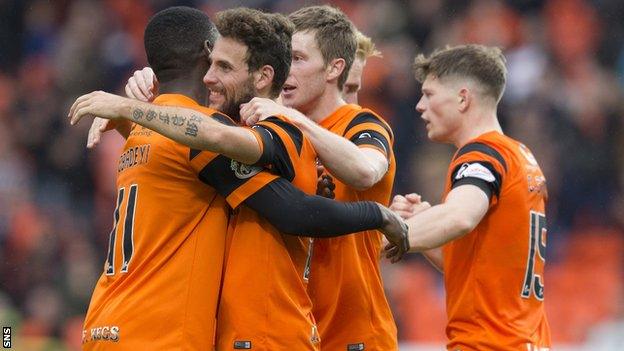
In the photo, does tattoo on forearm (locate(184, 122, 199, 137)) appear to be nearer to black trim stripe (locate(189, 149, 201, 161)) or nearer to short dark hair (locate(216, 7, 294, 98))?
black trim stripe (locate(189, 149, 201, 161))

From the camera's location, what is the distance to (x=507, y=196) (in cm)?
596

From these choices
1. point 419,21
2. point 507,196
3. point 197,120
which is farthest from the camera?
point 419,21

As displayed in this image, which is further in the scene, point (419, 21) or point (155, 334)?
point (419, 21)

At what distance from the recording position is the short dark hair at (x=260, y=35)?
5.18 meters

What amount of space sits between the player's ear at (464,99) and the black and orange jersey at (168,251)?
1.84m

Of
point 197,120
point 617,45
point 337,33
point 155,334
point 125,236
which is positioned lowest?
point 155,334

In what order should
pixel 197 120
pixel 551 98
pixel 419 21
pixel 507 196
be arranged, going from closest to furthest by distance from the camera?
pixel 197 120 < pixel 507 196 < pixel 551 98 < pixel 419 21

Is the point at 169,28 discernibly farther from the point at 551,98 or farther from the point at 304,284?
the point at 551,98

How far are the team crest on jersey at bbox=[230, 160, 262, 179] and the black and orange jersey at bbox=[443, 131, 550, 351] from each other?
54.4 inches

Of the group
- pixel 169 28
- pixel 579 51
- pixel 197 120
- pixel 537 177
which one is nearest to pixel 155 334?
pixel 197 120

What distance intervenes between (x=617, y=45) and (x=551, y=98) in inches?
50.6

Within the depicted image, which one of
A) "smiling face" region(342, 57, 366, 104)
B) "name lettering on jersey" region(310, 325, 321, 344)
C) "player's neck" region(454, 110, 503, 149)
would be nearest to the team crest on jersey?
"name lettering on jersey" region(310, 325, 321, 344)

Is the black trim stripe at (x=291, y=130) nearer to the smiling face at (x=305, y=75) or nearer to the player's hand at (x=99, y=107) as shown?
the player's hand at (x=99, y=107)

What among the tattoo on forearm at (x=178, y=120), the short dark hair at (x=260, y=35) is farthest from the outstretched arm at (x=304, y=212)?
the short dark hair at (x=260, y=35)
